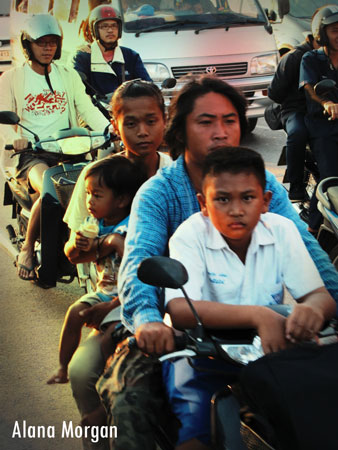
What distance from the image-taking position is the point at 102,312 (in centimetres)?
345

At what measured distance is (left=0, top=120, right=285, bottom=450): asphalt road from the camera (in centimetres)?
387

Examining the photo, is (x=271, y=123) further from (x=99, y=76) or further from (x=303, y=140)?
(x=99, y=76)

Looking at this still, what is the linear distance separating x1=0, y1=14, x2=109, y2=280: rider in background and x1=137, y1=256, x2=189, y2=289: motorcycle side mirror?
3.45m

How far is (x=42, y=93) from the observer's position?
19.0ft

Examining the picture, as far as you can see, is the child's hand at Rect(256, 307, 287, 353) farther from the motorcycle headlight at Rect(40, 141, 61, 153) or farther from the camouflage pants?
the motorcycle headlight at Rect(40, 141, 61, 153)

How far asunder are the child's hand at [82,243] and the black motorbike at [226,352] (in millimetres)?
1572

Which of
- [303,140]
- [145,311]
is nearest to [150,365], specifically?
[145,311]

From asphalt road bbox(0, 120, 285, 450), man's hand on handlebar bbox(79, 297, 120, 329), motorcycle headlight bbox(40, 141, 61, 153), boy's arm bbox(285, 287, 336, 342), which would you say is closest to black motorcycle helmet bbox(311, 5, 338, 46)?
motorcycle headlight bbox(40, 141, 61, 153)

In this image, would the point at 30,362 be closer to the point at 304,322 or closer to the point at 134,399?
the point at 134,399

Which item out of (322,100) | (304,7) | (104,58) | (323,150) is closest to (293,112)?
(322,100)

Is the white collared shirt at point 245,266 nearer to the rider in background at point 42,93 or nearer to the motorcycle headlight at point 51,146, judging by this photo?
the motorcycle headlight at point 51,146

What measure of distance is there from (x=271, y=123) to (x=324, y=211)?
2.48 meters

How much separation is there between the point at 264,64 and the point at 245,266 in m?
8.71

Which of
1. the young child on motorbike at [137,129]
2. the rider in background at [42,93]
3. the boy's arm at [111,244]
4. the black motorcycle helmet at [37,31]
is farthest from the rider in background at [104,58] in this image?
the boy's arm at [111,244]
